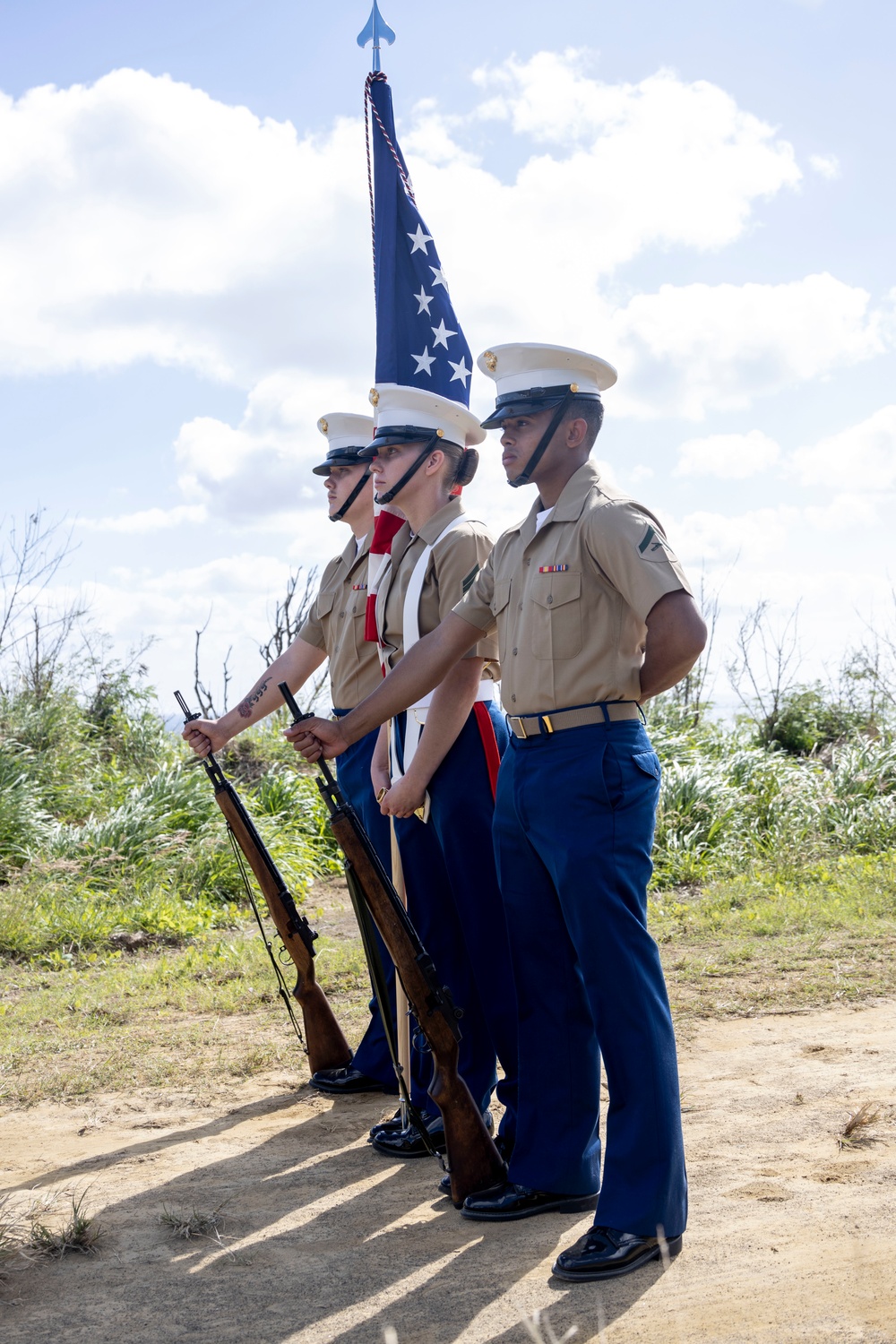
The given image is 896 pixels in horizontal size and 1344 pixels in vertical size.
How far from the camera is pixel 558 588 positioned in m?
3.10

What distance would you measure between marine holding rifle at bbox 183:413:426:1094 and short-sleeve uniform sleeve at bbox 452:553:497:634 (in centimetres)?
109

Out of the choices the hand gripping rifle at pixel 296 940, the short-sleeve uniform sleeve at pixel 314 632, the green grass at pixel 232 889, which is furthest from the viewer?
the green grass at pixel 232 889

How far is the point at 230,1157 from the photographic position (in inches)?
155

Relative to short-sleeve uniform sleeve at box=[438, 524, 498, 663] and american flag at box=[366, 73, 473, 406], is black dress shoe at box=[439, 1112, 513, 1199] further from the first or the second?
american flag at box=[366, 73, 473, 406]

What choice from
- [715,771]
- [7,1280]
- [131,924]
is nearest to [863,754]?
[715,771]

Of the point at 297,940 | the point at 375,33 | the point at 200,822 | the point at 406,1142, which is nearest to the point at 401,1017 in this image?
the point at 406,1142

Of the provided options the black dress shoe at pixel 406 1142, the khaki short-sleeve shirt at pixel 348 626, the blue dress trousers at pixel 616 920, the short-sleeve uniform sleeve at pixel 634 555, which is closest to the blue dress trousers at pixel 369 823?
the khaki short-sleeve shirt at pixel 348 626

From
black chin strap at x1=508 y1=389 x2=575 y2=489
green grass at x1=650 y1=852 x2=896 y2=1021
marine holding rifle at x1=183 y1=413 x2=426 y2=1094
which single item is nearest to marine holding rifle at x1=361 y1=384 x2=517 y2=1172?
marine holding rifle at x1=183 y1=413 x2=426 y2=1094

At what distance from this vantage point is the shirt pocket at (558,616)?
10.1 ft

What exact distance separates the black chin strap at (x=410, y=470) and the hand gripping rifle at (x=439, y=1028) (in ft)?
3.74

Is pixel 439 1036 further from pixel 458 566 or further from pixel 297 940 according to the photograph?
pixel 458 566

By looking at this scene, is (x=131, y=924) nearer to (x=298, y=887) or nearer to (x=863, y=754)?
(x=298, y=887)

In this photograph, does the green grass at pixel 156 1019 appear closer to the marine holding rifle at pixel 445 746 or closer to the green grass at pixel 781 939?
the marine holding rifle at pixel 445 746

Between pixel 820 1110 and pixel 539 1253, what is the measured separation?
1340mm
